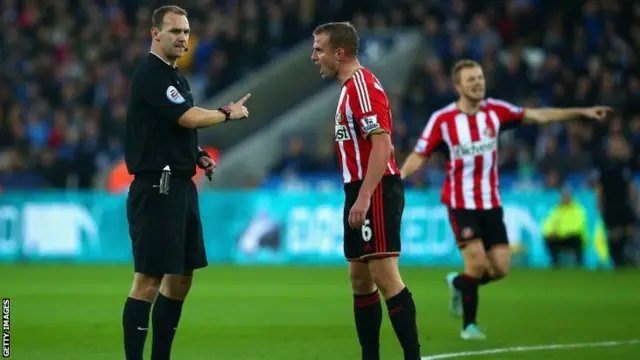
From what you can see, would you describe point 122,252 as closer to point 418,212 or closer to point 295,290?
point 418,212

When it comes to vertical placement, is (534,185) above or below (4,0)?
below

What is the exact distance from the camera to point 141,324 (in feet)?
24.9

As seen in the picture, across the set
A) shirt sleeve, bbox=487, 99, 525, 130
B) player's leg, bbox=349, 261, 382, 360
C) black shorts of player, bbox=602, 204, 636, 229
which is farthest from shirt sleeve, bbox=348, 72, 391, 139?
black shorts of player, bbox=602, 204, 636, 229

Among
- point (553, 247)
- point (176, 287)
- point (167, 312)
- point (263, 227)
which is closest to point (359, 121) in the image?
point (176, 287)

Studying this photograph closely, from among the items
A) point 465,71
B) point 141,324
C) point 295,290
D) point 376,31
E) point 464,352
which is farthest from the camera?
point 376,31

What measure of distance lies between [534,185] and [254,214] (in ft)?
16.4

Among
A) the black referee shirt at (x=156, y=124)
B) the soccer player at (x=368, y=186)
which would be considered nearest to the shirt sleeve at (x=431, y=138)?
the soccer player at (x=368, y=186)

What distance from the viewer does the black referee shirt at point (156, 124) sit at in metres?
7.60

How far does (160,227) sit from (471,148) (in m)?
4.25

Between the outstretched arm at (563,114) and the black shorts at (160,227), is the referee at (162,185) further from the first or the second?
the outstretched arm at (563,114)

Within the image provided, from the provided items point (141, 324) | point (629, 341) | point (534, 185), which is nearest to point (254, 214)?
point (534, 185)

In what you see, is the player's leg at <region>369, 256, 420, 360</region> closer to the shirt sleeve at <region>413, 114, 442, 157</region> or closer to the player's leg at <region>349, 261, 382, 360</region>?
the player's leg at <region>349, 261, 382, 360</region>

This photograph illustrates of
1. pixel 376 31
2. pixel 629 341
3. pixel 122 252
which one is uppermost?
pixel 376 31

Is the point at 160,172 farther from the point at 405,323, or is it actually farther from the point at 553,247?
the point at 553,247
